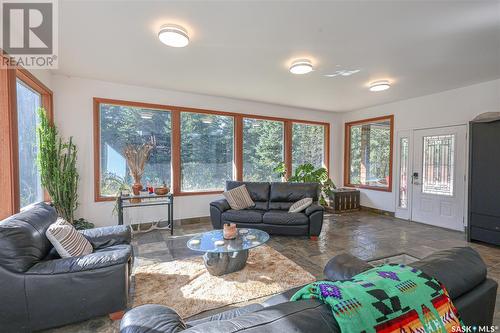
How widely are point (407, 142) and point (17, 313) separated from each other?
261 inches

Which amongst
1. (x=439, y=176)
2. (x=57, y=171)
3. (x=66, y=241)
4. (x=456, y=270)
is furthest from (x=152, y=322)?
(x=439, y=176)

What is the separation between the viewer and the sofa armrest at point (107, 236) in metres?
2.43

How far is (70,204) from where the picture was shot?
364cm

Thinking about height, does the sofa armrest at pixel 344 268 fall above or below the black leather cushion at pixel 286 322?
below

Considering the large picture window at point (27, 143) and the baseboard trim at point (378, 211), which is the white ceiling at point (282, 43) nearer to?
the large picture window at point (27, 143)

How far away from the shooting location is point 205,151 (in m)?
5.22

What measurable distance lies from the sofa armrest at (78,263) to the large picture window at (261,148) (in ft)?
12.9

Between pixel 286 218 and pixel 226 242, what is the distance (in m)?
1.47

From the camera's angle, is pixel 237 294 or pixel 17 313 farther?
pixel 237 294

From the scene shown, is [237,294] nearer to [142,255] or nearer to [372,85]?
[142,255]

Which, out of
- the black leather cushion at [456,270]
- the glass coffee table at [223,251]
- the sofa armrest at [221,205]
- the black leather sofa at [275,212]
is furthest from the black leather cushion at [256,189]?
the black leather cushion at [456,270]

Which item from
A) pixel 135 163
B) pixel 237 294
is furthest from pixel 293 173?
pixel 237 294

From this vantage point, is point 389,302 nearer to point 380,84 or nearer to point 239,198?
point 239,198

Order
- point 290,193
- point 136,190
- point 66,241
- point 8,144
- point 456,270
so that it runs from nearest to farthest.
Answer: point 456,270, point 66,241, point 8,144, point 136,190, point 290,193
